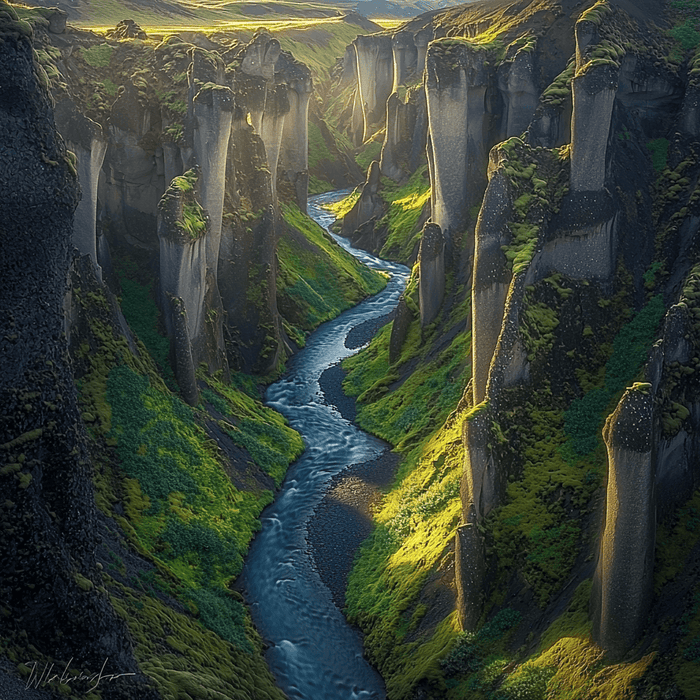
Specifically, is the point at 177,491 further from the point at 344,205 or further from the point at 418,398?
the point at 344,205

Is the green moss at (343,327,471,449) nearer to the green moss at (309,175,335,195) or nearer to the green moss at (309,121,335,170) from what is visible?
the green moss at (309,175,335,195)

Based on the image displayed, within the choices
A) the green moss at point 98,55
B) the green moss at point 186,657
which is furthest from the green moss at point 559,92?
the green moss at point 98,55

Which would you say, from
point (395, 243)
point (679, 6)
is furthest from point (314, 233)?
point (679, 6)

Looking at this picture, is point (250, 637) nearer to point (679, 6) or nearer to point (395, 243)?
point (679, 6)

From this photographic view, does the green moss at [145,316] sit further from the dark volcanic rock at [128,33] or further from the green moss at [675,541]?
the green moss at [675,541]

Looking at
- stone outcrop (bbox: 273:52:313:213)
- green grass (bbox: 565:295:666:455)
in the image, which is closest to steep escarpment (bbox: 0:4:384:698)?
stone outcrop (bbox: 273:52:313:213)

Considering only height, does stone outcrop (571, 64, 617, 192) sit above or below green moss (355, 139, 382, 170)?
above

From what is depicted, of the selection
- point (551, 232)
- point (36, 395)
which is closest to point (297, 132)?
point (551, 232)
